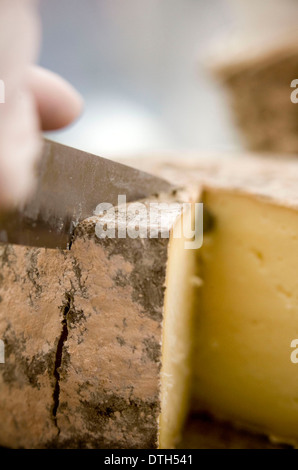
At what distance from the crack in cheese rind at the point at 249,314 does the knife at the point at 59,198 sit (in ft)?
1.07

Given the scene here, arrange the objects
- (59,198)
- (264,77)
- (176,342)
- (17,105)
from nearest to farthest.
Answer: (17,105) → (59,198) → (176,342) → (264,77)

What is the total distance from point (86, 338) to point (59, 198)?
226 mm

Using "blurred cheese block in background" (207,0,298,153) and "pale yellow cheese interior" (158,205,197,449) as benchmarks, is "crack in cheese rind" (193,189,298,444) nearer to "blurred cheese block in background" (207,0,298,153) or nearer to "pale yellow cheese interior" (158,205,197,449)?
"pale yellow cheese interior" (158,205,197,449)

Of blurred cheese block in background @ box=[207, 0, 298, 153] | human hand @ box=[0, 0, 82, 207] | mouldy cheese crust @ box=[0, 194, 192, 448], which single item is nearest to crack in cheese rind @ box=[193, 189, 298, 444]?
mouldy cheese crust @ box=[0, 194, 192, 448]

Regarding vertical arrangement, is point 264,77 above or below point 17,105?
above

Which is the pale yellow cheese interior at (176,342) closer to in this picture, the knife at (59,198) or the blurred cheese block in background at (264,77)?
the knife at (59,198)

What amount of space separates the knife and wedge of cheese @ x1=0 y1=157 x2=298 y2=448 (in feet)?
0.11

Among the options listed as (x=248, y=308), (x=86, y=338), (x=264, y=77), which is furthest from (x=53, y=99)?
(x=264, y=77)

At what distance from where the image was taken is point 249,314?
2.58 ft

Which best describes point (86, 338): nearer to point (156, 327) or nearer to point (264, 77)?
point (156, 327)

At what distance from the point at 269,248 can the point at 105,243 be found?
1.32 ft

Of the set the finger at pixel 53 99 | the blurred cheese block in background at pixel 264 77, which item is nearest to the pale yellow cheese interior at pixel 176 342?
the finger at pixel 53 99

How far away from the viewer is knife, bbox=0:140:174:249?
1.68 feet
